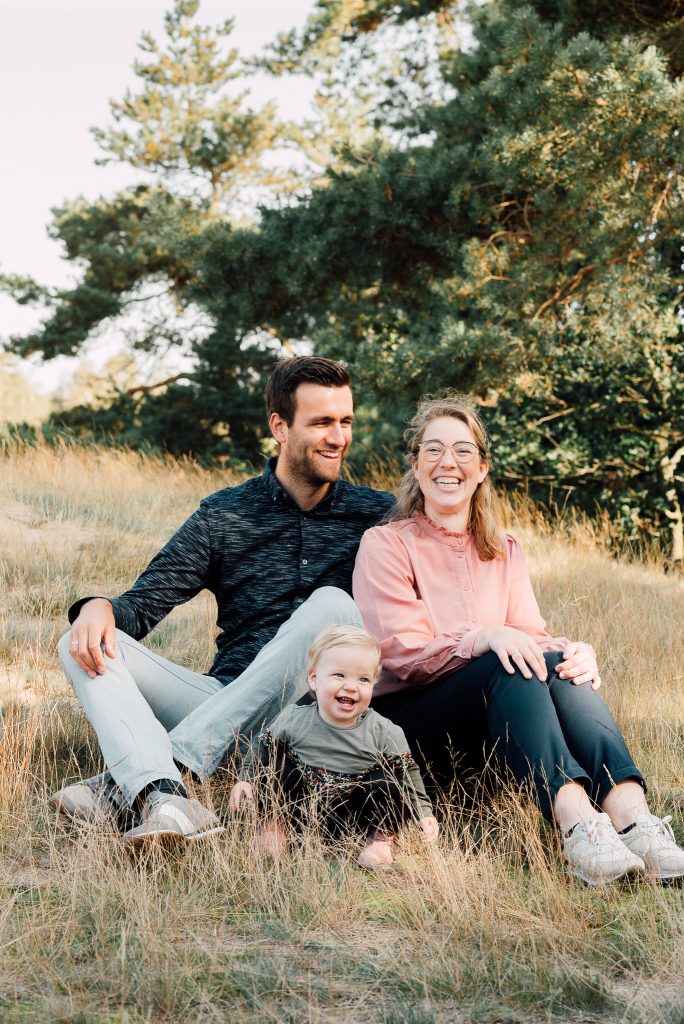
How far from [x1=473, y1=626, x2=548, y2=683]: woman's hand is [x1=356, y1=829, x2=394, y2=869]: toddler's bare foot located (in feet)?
2.06

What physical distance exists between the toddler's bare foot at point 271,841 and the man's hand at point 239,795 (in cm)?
10

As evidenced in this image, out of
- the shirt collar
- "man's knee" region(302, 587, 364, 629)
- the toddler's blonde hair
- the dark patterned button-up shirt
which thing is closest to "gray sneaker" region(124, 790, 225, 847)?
the toddler's blonde hair

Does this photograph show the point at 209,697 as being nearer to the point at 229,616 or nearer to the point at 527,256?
the point at 229,616

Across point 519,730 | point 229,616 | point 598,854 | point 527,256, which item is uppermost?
point 527,256

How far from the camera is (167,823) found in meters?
2.67

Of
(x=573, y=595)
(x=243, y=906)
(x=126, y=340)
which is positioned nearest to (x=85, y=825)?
(x=243, y=906)

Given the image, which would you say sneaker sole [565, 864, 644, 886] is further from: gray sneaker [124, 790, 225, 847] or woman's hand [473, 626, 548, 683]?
gray sneaker [124, 790, 225, 847]

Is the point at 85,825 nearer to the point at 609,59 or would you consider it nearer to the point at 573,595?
the point at 573,595

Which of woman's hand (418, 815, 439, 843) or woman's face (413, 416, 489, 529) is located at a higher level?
woman's face (413, 416, 489, 529)

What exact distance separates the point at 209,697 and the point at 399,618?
721 mm

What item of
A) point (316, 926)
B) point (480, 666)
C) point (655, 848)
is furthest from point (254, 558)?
point (655, 848)

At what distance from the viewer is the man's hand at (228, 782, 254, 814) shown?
9.37ft

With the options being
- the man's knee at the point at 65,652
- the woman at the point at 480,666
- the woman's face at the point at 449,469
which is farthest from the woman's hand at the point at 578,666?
the man's knee at the point at 65,652

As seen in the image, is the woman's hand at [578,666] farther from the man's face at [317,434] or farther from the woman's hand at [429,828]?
the man's face at [317,434]
